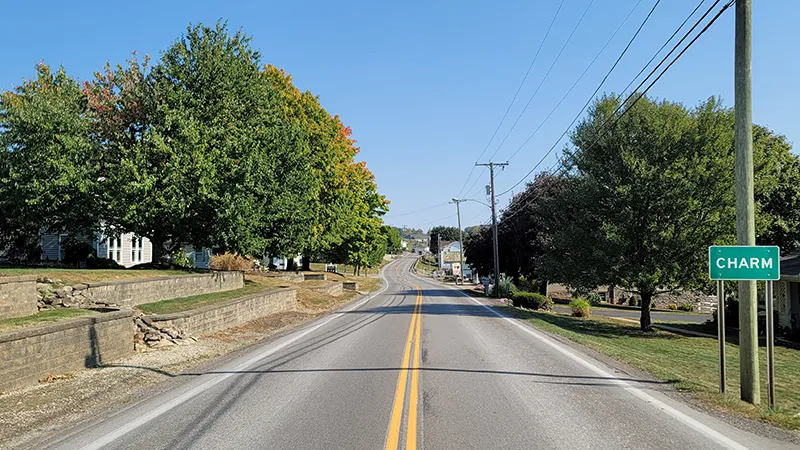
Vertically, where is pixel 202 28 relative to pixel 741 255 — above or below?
above

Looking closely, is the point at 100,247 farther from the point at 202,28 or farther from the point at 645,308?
the point at 645,308

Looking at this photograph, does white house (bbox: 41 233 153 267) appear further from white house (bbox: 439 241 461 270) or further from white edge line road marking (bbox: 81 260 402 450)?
white house (bbox: 439 241 461 270)

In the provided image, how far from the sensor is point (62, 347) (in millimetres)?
9938

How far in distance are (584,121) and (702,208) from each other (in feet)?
21.3

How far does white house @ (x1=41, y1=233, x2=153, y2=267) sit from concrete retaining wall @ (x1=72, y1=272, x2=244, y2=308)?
44.9 ft

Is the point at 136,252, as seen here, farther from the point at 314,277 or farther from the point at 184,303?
the point at 184,303

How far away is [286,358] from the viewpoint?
11.9 metres

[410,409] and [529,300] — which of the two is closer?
[410,409]

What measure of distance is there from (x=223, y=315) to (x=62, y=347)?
8099 millimetres

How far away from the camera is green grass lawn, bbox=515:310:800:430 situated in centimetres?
793

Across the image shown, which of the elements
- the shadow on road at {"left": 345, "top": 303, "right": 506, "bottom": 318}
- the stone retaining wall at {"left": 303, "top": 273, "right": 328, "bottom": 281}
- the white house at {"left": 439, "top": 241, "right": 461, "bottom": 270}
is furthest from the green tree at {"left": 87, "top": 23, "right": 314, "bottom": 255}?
the white house at {"left": 439, "top": 241, "right": 461, "bottom": 270}

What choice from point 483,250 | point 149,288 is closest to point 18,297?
point 149,288

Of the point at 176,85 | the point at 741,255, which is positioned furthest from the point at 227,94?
the point at 741,255

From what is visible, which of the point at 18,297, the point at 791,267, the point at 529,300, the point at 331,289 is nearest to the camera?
the point at 18,297
